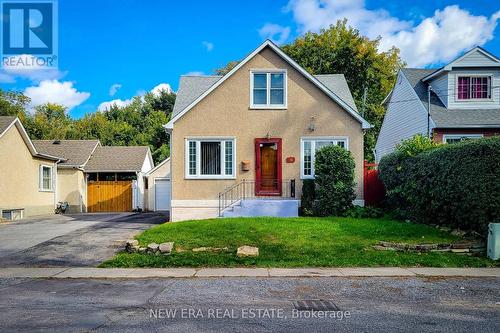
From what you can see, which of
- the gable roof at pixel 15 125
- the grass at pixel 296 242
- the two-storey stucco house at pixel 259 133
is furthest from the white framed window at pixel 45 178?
the grass at pixel 296 242

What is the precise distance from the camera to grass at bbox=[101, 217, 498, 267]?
966cm

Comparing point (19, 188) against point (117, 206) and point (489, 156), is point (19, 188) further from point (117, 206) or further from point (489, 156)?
point (489, 156)

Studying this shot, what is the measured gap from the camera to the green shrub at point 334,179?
14.7 m

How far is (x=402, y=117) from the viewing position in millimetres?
23016

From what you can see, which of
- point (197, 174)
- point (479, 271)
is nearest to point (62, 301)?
point (479, 271)

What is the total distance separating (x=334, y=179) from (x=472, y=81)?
10697 millimetres

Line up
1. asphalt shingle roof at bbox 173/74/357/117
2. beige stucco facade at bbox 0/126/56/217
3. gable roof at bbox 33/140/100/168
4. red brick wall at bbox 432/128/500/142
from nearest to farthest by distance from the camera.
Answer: asphalt shingle roof at bbox 173/74/357/117 → red brick wall at bbox 432/128/500/142 → beige stucco facade at bbox 0/126/56/217 → gable roof at bbox 33/140/100/168

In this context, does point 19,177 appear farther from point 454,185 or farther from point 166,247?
point 454,185

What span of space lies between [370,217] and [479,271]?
615cm

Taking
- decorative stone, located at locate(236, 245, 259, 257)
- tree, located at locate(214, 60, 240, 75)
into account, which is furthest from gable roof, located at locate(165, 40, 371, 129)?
A: tree, located at locate(214, 60, 240, 75)

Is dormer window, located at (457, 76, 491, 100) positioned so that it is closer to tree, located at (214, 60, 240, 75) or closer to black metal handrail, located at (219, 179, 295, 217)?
black metal handrail, located at (219, 179, 295, 217)

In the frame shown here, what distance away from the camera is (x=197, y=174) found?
16.2m

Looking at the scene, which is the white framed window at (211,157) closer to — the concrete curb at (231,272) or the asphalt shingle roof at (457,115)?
the concrete curb at (231,272)

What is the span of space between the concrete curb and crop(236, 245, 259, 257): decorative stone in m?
0.81
